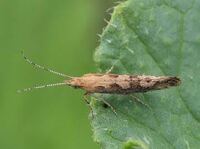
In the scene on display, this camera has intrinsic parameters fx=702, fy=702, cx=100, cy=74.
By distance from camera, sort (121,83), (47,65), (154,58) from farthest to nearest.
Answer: (47,65), (121,83), (154,58)

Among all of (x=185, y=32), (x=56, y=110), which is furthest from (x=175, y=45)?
(x=56, y=110)

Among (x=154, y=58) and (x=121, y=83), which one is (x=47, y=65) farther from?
(x=154, y=58)

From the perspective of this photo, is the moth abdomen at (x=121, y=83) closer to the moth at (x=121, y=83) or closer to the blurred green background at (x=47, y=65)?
the moth at (x=121, y=83)

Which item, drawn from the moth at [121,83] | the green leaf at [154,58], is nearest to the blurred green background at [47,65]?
the moth at [121,83]

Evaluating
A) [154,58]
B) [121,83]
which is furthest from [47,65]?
[154,58]

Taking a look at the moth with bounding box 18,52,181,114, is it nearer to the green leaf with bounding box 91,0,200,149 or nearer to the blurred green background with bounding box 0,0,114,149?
the green leaf with bounding box 91,0,200,149

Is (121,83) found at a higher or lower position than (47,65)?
lower
